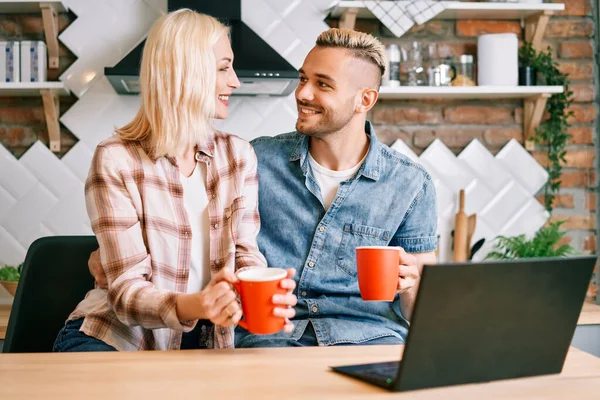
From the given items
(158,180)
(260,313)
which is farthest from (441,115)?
(260,313)

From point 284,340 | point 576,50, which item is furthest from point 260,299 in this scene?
point 576,50

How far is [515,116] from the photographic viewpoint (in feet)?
10.6

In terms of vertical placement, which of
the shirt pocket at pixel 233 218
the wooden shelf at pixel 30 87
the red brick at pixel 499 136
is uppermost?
the wooden shelf at pixel 30 87

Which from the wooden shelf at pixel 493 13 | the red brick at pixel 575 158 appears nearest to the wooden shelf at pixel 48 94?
the wooden shelf at pixel 493 13

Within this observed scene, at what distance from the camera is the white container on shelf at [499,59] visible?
118 inches

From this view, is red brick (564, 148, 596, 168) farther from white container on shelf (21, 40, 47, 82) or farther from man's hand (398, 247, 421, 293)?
white container on shelf (21, 40, 47, 82)

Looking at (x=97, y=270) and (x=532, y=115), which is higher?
(x=532, y=115)

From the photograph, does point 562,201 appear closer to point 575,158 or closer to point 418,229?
point 575,158

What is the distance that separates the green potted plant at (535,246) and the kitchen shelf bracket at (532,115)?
37cm

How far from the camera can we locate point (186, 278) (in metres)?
1.59

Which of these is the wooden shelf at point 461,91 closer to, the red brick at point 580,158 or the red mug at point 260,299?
the red brick at point 580,158

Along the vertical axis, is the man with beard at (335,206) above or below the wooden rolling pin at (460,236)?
above

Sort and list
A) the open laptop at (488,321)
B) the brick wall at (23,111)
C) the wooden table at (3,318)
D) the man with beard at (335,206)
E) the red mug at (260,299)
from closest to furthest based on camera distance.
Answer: the open laptop at (488,321) < the red mug at (260,299) < the man with beard at (335,206) < the wooden table at (3,318) < the brick wall at (23,111)

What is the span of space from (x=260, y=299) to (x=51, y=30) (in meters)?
2.17
